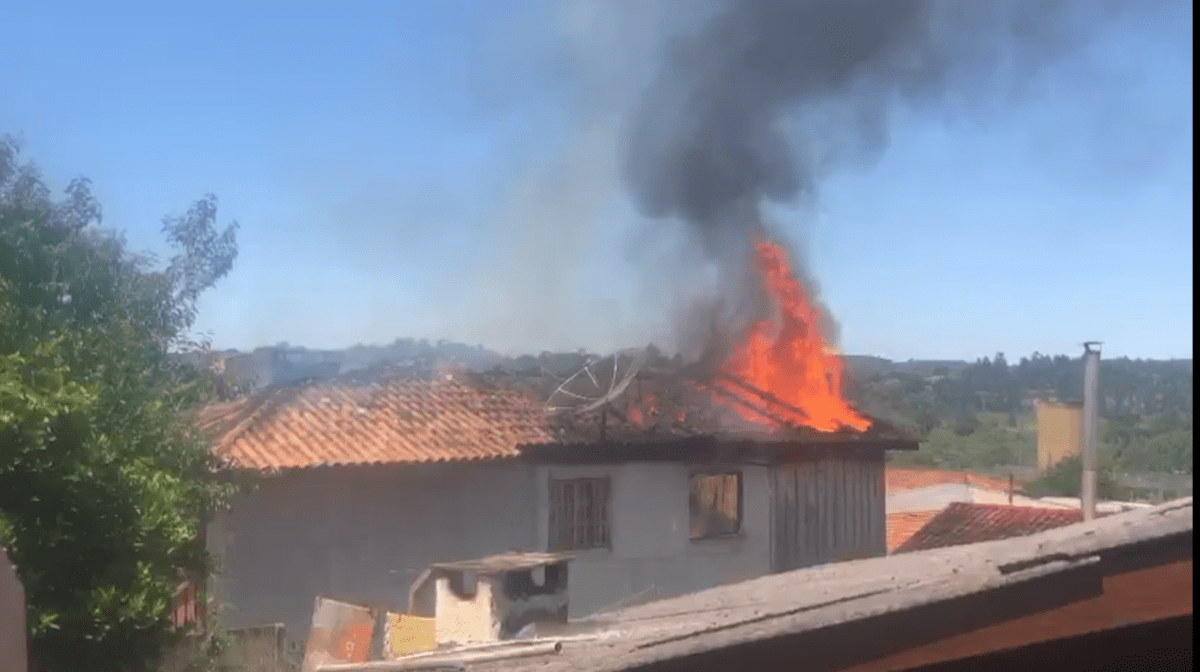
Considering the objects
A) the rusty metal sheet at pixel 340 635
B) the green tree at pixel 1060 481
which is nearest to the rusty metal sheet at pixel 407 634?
the rusty metal sheet at pixel 340 635

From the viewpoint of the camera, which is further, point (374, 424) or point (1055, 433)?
point (1055, 433)

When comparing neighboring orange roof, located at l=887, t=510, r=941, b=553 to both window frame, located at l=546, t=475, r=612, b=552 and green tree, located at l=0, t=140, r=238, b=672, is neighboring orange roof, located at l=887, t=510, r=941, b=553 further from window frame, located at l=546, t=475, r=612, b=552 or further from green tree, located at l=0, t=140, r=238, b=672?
green tree, located at l=0, t=140, r=238, b=672

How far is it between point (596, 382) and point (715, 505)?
2.77 meters

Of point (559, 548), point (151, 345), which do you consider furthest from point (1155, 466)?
point (151, 345)

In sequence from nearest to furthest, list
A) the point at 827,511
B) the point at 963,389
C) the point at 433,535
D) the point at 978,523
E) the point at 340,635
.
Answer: the point at 340,635
the point at 433,535
the point at 827,511
the point at 978,523
the point at 963,389

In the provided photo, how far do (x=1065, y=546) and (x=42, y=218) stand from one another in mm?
13091

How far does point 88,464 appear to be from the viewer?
8.72 metres

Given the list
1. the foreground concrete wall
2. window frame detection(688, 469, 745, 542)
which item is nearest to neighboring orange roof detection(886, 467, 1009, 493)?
window frame detection(688, 469, 745, 542)

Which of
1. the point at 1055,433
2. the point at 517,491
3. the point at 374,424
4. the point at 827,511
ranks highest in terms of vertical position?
the point at 374,424

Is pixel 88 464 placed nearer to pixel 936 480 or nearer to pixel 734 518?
pixel 734 518

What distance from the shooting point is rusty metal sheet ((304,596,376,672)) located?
1328 cm

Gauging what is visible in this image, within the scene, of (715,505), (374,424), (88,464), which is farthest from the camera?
(715,505)

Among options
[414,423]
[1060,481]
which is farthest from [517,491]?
[1060,481]

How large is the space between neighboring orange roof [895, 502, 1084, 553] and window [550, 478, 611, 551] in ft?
22.2
